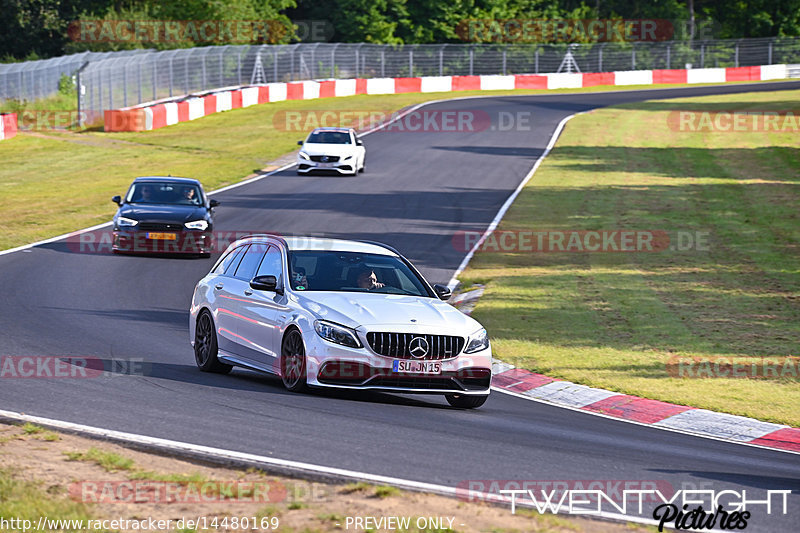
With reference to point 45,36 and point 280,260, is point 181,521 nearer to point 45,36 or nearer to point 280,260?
point 280,260

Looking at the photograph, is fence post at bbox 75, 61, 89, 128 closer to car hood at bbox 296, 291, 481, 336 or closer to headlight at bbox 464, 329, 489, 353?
car hood at bbox 296, 291, 481, 336

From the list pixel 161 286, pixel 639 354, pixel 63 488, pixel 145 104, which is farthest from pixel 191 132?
pixel 63 488

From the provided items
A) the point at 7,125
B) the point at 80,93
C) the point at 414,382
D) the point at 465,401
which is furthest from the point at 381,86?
the point at 414,382

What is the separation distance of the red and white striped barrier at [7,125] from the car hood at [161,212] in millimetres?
24835

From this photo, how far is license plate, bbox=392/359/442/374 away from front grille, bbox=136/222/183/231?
14002mm

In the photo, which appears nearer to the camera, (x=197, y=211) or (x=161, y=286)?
(x=161, y=286)

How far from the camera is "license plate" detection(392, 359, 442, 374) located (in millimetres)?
10852

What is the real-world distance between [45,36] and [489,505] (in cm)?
8451

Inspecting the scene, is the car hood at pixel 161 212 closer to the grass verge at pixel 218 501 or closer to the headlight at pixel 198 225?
the headlight at pixel 198 225

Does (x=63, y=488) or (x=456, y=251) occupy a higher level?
(x=63, y=488)

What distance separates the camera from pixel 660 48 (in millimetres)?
79438

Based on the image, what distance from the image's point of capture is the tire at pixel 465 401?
1147 cm

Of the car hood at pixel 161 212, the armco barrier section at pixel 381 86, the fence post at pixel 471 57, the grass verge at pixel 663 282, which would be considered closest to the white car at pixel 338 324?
the grass verge at pixel 663 282

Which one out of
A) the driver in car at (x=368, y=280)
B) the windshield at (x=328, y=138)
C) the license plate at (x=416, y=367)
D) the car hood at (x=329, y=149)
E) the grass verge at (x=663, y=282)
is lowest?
the grass verge at (x=663, y=282)
